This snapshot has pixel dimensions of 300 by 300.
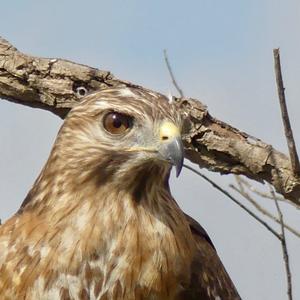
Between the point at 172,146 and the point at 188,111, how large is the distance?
1768 mm

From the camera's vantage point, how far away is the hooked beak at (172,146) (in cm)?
705

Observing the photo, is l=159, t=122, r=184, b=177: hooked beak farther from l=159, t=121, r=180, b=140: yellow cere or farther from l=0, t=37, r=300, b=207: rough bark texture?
l=0, t=37, r=300, b=207: rough bark texture

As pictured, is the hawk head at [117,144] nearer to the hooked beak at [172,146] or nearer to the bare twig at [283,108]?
the hooked beak at [172,146]

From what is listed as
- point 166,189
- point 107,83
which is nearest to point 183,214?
point 166,189

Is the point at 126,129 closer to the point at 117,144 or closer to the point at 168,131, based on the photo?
the point at 117,144

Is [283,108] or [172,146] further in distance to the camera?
[283,108]

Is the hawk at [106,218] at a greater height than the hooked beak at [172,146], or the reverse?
the hooked beak at [172,146]

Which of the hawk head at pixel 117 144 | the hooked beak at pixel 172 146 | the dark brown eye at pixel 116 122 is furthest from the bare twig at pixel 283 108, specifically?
the dark brown eye at pixel 116 122

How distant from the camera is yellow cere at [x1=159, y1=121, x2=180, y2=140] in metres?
7.16

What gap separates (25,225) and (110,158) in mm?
639

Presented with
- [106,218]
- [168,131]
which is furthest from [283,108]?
[106,218]

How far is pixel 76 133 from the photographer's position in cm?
761

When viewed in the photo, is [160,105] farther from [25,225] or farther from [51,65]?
[51,65]

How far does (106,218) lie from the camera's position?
7.47 meters
